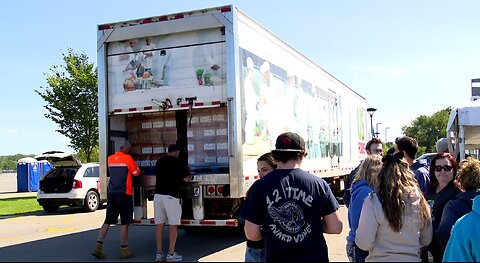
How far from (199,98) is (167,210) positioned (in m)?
1.83

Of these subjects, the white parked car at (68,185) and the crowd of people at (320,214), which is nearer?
the crowd of people at (320,214)

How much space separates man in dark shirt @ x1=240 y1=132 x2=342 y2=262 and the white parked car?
13.2 meters

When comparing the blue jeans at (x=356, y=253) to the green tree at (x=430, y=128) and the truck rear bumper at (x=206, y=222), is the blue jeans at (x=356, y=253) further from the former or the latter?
the green tree at (x=430, y=128)

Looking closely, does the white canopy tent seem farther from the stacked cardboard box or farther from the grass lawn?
the grass lawn

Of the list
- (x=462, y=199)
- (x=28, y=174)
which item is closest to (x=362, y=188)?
(x=462, y=199)

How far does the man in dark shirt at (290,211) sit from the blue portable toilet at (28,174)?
27.7 meters

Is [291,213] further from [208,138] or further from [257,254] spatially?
[208,138]

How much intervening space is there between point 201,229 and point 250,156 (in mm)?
3412

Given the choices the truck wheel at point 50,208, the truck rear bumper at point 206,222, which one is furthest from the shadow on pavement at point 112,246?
the truck wheel at point 50,208

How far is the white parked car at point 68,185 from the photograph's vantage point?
1551 centimetres

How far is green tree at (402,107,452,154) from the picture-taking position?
64.6 m

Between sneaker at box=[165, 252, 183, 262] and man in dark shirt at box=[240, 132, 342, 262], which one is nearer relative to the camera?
man in dark shirt at box=[240, 132, 342, 262]

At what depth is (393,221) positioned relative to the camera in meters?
3.49

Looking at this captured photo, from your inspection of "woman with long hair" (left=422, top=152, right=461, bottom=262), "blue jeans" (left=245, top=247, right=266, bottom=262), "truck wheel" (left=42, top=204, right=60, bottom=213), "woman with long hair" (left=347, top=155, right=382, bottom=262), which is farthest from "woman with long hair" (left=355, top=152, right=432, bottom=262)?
"truck wheel" (left=42, top=204, right=60, bottom=213)
